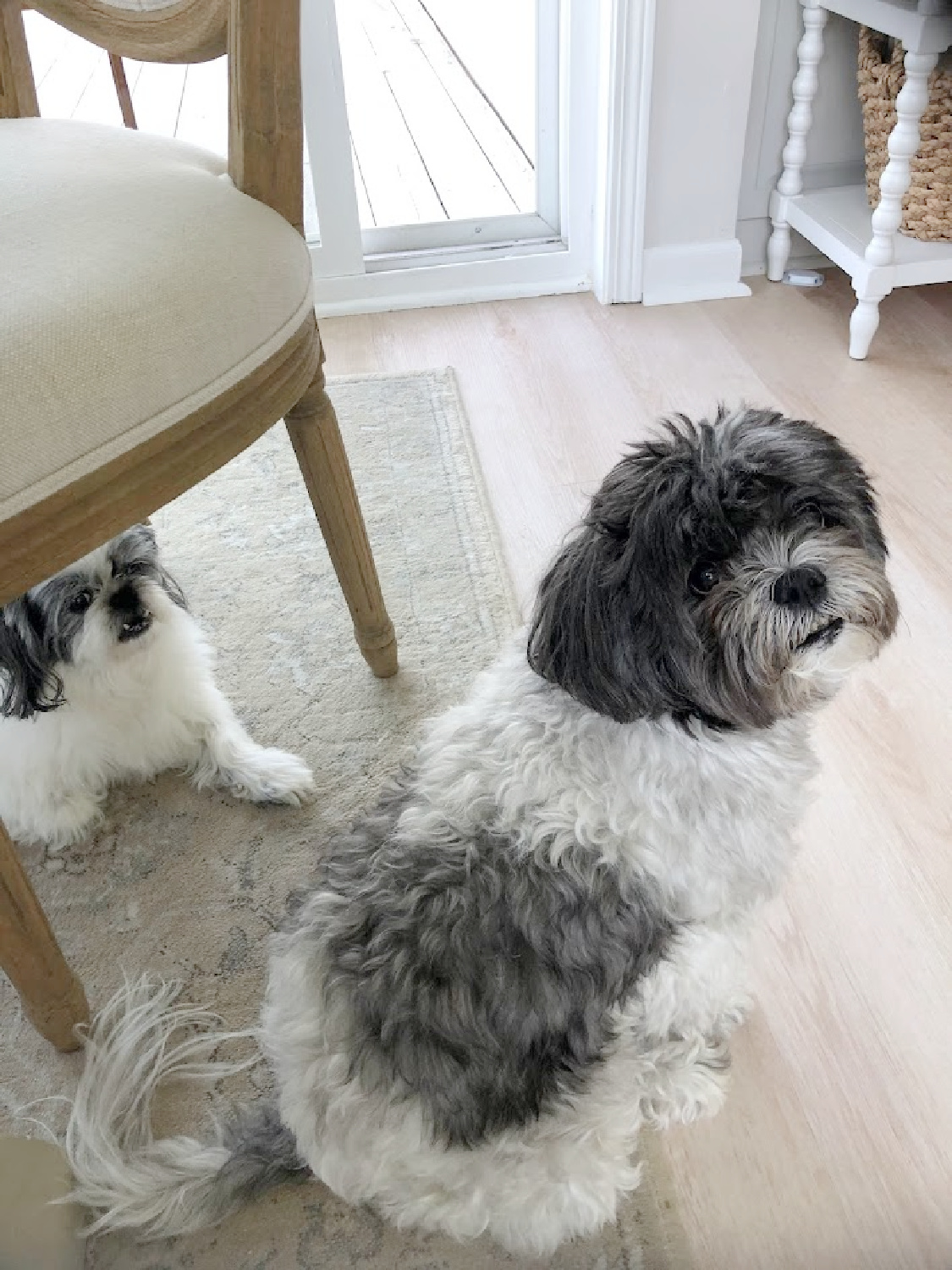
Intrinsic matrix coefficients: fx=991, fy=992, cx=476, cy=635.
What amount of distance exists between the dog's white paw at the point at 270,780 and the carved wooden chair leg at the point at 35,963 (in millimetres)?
338

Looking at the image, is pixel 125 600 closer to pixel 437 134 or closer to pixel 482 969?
pixel 482 969

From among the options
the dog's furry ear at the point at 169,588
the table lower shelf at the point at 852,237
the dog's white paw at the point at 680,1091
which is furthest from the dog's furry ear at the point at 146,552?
the table lower shelf at the point at 852,237

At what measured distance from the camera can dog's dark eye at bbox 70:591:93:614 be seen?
120cm

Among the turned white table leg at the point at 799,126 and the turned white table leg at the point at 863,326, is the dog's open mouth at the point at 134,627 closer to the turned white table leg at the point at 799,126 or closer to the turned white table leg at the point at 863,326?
the turned white table leg at the point at 863,326

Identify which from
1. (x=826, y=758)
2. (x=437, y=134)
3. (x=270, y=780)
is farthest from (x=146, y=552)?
(x=437, y=134)

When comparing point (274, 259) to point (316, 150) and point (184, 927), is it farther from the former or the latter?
point (316, 150)

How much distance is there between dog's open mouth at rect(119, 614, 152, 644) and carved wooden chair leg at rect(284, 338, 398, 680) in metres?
0.27

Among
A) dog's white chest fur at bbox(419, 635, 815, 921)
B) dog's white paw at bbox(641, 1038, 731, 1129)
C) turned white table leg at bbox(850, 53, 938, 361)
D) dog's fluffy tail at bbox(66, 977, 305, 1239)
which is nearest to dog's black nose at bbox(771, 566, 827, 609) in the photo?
dog's white chest fur at bbox(419, 635, 815, 921)

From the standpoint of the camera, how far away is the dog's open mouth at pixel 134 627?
123 centimetres

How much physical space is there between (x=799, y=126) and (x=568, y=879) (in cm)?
203

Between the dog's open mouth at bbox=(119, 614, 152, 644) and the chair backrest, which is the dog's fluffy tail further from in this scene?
the chair backrest

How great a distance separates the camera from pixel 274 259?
1.01m

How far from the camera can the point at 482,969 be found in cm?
84

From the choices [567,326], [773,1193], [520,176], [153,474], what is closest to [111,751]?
[153,474]
